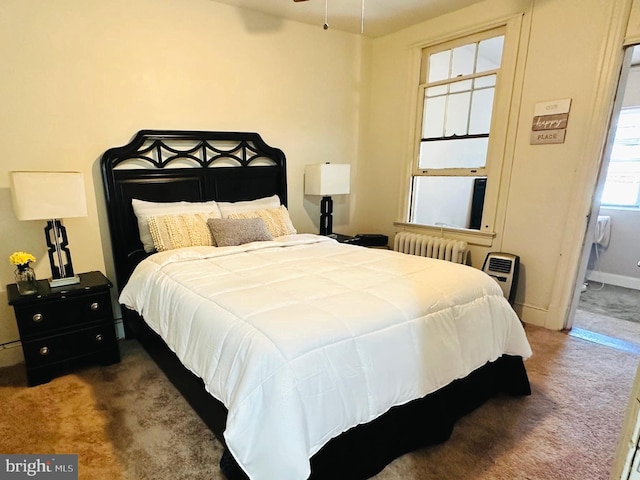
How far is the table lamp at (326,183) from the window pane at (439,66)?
1279mm

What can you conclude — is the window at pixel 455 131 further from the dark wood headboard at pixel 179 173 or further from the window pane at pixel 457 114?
the dark wood headboard at pixel 179 173

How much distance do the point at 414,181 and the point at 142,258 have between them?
2.84m

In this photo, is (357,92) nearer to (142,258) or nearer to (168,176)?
(168,176)

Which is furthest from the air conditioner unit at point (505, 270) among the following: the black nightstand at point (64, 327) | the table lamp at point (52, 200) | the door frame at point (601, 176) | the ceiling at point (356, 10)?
the table lamp at point (52, 200)

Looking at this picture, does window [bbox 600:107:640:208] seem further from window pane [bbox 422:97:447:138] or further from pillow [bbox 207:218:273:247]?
pillow [bbox 207:218:273:247]

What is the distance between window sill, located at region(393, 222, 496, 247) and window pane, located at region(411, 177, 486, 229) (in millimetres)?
125

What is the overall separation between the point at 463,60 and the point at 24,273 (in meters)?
4.02

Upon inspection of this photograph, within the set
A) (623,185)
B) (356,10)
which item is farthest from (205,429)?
(623,185)

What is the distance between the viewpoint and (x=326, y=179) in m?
3.50

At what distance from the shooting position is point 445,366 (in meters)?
1.67

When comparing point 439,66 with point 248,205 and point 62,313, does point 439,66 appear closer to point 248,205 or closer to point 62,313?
point 248,205

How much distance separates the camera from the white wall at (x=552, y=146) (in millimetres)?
2588

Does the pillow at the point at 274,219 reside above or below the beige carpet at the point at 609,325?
above

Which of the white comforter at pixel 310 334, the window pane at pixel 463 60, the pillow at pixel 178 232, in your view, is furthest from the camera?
the window pane at pixel 463 60
